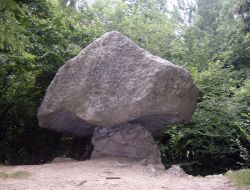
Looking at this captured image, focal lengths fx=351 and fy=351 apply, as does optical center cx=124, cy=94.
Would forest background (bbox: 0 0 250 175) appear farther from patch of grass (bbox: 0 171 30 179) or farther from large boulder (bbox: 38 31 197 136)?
patch of grass (bbox: 0 171 30 179)

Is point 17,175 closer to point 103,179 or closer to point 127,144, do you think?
point 103,179

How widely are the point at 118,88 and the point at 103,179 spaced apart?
7.95ft

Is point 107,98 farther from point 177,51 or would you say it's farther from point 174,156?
point 177,51

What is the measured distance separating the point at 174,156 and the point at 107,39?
4.92 metres

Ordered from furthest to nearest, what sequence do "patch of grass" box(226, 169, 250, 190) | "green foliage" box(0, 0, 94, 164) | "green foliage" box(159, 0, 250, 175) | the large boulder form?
"green foliage" box(159, 0, 250, 175) → "green foliage" box(0, 0, 94, 164) → the large boulder → "patch of grass" box(226, 169, 250, 190)

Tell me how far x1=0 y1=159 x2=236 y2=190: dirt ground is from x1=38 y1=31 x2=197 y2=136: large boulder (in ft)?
4.04

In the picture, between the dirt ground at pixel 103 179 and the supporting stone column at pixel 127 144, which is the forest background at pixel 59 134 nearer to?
the supporting stone column at pixel 127 144

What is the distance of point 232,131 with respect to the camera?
1059 cm

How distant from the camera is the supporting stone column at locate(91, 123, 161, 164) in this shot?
8953 mm

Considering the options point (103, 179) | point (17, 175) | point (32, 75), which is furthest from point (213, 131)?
point (17, 175)

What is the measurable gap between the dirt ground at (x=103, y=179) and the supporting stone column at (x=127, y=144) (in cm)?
62

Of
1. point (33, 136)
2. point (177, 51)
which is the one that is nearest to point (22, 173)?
point (33, 136)

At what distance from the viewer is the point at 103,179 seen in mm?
6797

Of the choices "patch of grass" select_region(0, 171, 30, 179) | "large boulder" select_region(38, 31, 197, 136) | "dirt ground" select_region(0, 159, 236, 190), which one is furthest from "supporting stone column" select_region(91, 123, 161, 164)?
"patch of grass" select_region(0, 171, 30, 179)
